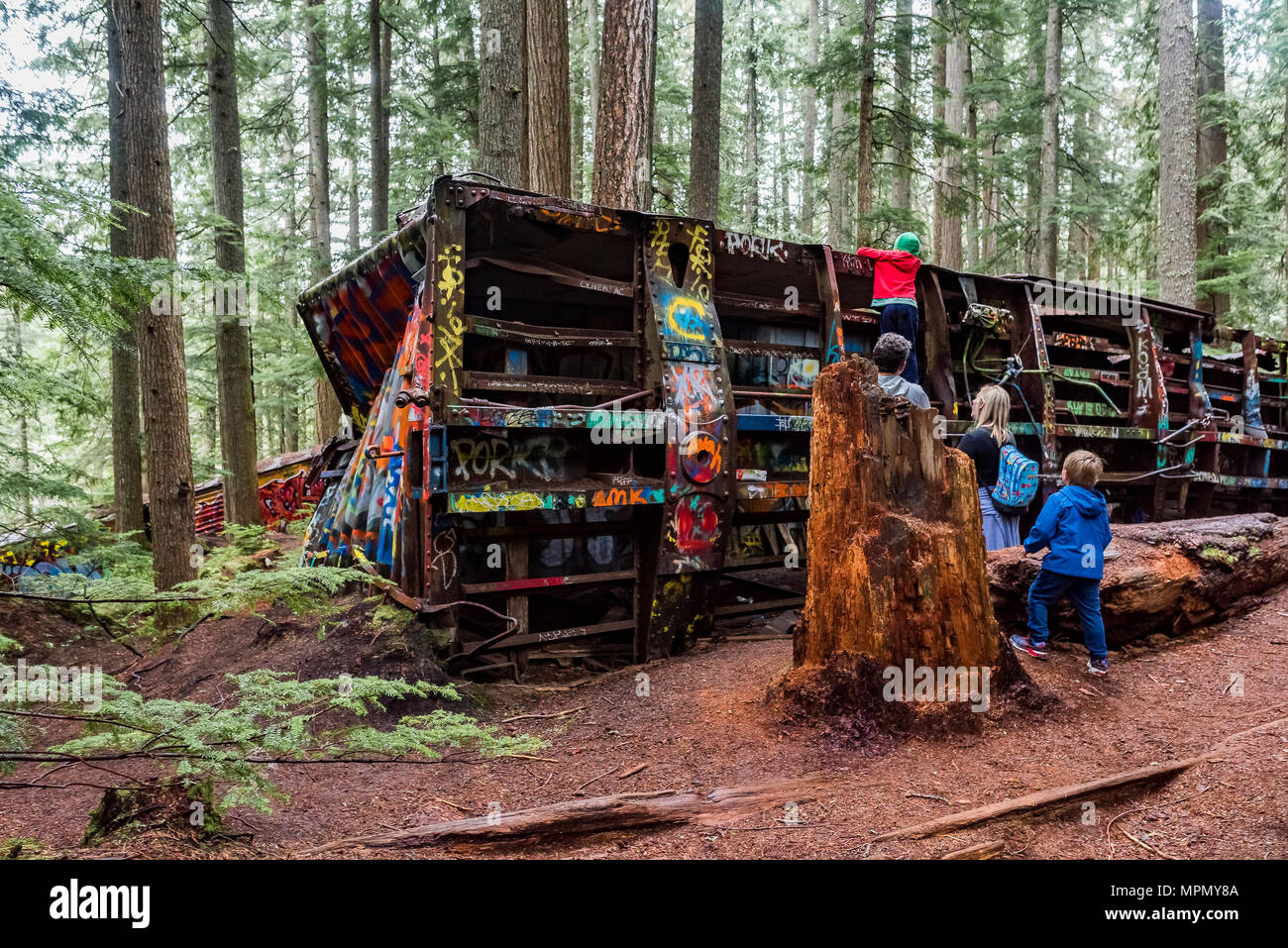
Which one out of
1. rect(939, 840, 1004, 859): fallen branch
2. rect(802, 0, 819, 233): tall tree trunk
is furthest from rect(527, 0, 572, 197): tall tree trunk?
rect(802, 0, 819, 233): tall tree trunk

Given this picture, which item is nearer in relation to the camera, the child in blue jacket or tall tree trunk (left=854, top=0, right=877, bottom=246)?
the child in blue jacket

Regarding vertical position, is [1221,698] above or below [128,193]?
below

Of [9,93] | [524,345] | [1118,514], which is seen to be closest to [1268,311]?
[1118,514]

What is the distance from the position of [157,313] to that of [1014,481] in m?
7.78

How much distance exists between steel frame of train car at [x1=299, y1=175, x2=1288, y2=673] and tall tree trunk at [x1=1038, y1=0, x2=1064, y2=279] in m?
13.3

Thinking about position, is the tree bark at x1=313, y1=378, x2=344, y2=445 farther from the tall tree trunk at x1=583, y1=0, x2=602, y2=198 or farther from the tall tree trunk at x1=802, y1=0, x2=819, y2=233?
the tall tree trunk at x1=802, y1=0, x2=819, y2=233

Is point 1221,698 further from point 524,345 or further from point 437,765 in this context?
point 524,345

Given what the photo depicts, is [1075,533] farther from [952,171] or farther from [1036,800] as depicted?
[952,171]

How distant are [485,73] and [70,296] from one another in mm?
7118

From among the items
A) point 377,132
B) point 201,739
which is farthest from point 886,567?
point 377,132

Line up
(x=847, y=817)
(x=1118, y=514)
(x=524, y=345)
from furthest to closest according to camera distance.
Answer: (x=1118, y=514) < (x=524, y=345) < (x=847, y=817)

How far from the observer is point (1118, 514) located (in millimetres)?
9000

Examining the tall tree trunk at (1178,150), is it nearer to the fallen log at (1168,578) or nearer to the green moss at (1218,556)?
the fallen log at (1168,578)

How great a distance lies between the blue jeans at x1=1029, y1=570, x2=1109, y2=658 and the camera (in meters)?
4.94
